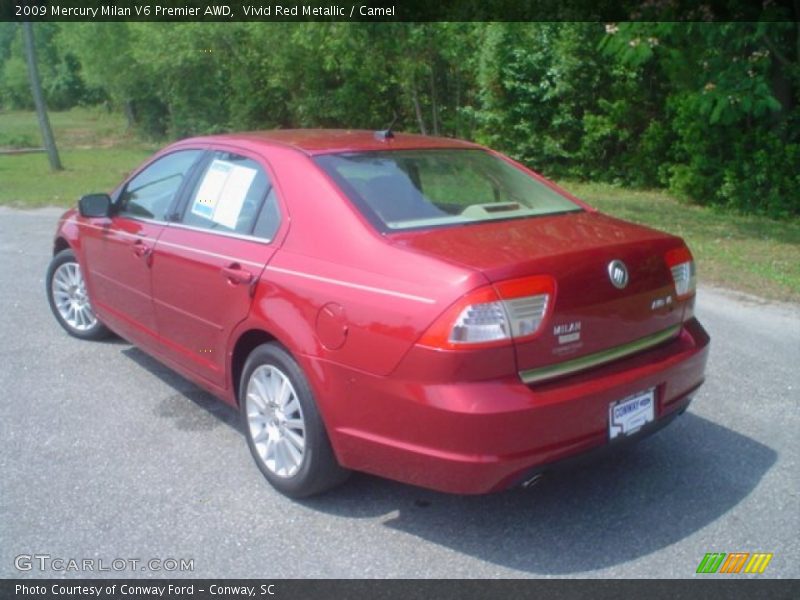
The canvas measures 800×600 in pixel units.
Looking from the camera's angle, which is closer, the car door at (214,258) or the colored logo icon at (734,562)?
the colored logo icon at (734,562)

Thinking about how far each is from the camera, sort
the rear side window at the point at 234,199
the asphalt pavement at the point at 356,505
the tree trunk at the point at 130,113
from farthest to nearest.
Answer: the tree trunk at the point at 130,113 < the rear side window at the point at 234,199 < the asphalt pavement at the point at 356,505

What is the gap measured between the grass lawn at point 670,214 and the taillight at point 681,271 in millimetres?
4154

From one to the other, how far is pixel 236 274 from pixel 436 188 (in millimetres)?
1079

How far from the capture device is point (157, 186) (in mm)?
4977

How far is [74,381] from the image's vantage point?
5.30 m

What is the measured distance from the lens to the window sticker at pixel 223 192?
4.14 m

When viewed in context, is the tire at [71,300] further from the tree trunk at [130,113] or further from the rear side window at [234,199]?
the tree trunk at [130,113]

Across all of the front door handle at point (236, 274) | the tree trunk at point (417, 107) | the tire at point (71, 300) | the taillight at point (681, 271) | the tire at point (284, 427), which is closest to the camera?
the tire at point (284, 427)

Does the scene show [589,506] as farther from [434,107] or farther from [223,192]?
[434,107]

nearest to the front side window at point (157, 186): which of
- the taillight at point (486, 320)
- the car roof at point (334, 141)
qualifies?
the car roof at point (334, 141)

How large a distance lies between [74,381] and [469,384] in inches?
132

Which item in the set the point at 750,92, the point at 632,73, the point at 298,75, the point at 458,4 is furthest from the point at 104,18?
the point at 750,92

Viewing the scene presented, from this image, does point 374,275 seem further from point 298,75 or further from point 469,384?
point 298,75

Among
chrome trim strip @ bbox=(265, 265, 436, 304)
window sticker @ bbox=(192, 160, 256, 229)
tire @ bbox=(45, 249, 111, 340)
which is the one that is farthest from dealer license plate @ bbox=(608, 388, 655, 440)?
tire @ bbox=(45, 249, 111, 340)
